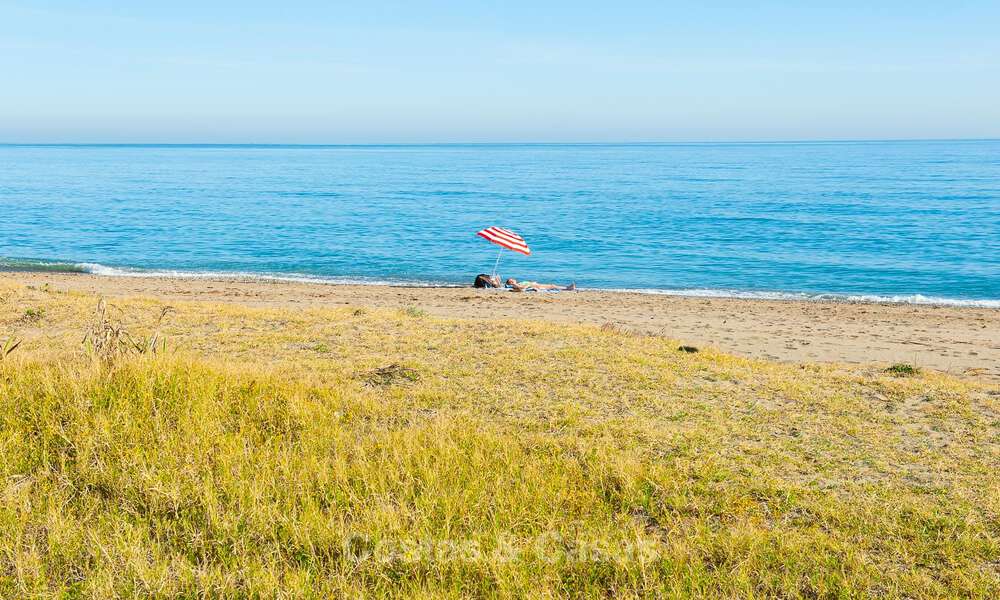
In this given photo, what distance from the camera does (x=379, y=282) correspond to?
28969mm

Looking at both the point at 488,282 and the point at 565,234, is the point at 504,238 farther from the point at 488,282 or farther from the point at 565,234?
the point at 565,234

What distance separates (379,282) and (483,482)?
77.8 feet

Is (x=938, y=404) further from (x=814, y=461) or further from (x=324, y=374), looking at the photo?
(x=324, y=374)

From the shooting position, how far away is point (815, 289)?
26984 mm

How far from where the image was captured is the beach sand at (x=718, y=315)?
14984 mm

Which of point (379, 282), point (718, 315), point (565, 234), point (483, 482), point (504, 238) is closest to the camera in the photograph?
point (483, 482)

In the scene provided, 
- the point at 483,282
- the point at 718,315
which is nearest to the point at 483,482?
the point at 718,315

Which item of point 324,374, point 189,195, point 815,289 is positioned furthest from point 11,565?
point 189,195

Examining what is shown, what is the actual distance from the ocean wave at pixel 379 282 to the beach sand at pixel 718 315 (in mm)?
1197

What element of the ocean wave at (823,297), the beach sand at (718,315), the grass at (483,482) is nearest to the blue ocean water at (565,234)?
the ocean wave at (823,297)

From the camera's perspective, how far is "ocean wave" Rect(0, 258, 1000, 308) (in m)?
24.9

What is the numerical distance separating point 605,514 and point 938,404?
534 centimetres

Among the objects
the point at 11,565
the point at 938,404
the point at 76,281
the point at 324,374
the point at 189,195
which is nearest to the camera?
the point at 11,565

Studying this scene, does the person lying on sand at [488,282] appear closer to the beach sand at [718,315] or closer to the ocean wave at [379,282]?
the beach sand at [718,315]
